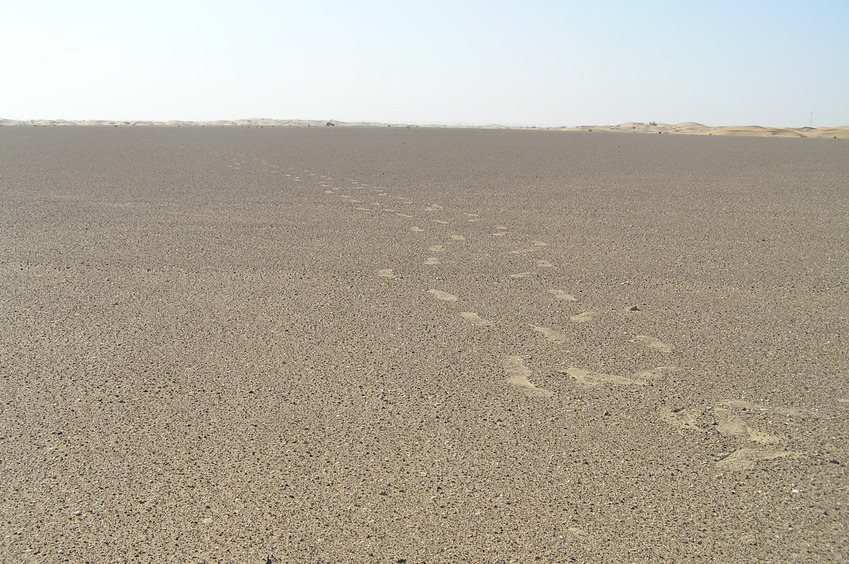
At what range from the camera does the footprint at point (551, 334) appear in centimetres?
512

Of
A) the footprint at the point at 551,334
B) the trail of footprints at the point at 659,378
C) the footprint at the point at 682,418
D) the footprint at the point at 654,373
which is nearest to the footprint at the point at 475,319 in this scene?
the trail of footprints at the point at 659,378

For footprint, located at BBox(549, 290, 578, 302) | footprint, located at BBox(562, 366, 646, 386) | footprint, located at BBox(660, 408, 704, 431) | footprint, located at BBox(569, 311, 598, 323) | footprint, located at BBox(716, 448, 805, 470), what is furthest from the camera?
footprint, located at BBox(549, 290, 578, 302)

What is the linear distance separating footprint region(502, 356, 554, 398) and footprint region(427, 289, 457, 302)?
1465 millimetres

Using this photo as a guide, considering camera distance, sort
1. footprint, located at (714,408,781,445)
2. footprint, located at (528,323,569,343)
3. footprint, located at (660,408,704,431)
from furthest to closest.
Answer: footprint, located at (528,323,569,343)
footprint, located at (660,408,704,431)
footprint, located at (714,408,781,445)

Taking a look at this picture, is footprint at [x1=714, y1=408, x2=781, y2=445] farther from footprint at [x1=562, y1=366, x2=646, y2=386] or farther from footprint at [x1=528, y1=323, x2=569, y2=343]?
footprint at [x1=528, y1=323, x2=569, y2=343]

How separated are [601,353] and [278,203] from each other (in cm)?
800

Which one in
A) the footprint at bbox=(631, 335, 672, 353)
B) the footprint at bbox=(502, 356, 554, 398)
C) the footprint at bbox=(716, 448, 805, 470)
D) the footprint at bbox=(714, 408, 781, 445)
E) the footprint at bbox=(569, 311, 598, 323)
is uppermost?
the footprint at bbox=(569, 311, 598, 323)

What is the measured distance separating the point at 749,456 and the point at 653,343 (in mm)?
1622

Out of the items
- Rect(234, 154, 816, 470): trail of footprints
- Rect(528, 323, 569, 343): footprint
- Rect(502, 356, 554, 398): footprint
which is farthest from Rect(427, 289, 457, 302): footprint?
Rect(502, 356, 554, 398): footprint

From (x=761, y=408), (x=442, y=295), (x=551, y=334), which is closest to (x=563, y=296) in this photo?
(x=442, y=295)

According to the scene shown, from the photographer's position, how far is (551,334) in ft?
17.2

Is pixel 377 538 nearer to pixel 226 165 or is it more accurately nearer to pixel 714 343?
pixel 714 343

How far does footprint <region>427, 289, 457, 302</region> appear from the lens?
6184 millimetres

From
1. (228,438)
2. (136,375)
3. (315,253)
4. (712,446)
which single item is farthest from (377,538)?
(315,253)
